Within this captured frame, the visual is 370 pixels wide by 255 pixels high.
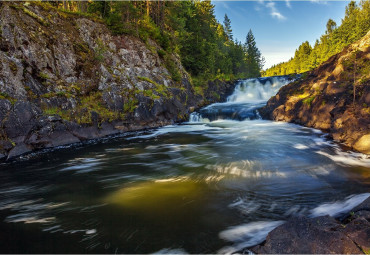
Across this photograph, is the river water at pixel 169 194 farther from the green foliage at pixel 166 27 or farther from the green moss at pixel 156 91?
the green foliage at pixel 166 27

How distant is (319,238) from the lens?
97.3 inches

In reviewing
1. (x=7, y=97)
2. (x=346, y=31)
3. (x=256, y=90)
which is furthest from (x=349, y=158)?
(x=346, y=31)

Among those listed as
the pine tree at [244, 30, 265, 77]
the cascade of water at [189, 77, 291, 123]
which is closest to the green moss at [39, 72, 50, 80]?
the cascade of water at [189, 77, 291, 123]

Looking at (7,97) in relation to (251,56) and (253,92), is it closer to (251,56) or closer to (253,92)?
(253,92)

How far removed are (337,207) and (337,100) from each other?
8674mm

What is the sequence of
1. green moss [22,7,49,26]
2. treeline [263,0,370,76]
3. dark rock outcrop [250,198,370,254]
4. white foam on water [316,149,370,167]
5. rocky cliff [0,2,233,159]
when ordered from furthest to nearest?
treeline [263,0,370,76], green moss [22,7,49,26], rocky cliff [0,2,233,159], white foam on water [316,149,370,167], dark rock outcrop [250,198,370,254]

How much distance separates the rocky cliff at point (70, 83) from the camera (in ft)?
25.8

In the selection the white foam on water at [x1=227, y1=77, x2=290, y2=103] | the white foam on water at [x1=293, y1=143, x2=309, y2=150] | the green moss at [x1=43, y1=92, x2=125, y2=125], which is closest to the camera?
the white foam on water at [x1=293, y1=143, x2=309, y2=150]

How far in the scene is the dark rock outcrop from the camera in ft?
7.50

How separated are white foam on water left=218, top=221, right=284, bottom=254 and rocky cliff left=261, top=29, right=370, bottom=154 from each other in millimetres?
5862

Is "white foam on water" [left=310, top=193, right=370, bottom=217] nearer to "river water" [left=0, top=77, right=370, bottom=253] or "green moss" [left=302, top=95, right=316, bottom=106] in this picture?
"river water" [left=0, top=77, right=370, bottom=253]

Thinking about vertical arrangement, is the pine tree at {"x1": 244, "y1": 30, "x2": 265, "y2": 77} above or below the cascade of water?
above

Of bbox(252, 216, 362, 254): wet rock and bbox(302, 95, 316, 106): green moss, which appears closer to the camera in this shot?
bbox(252, 216, 362, 254): wet rock

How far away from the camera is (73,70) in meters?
10.9
